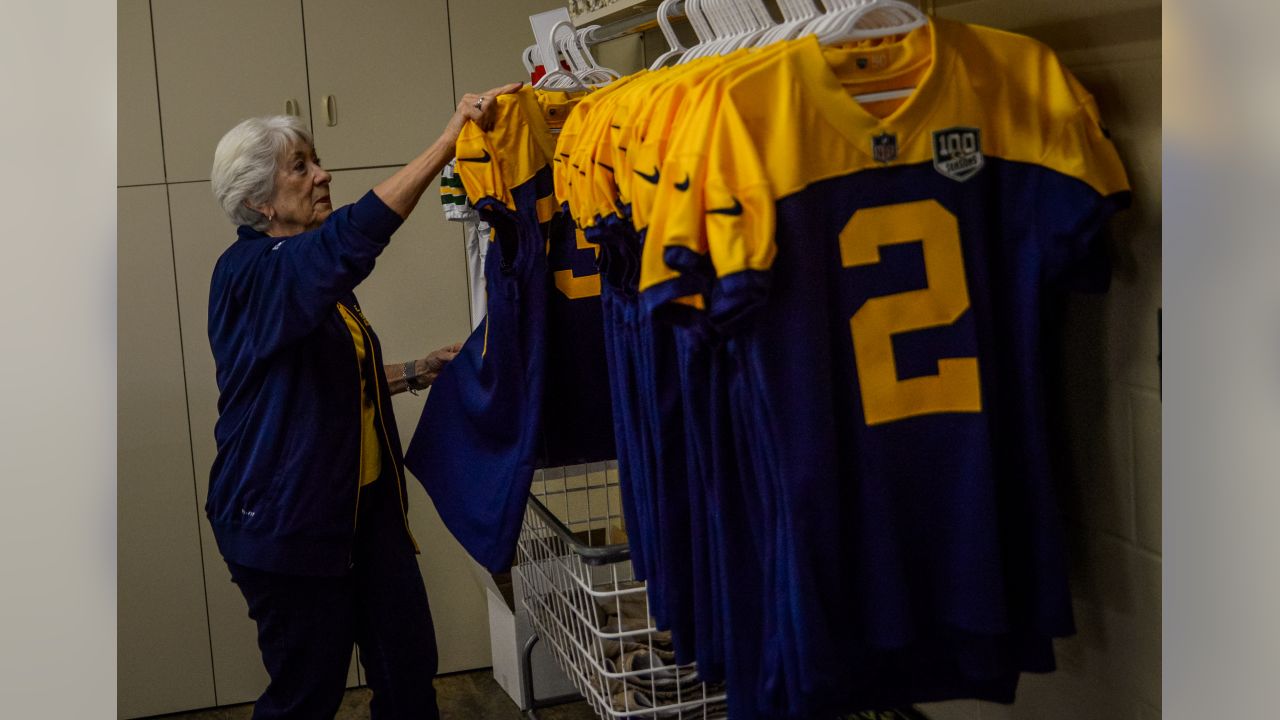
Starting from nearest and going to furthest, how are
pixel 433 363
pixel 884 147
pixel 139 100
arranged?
1. pixel 884 147
2. pixel 433 363
3. pixel 139 100

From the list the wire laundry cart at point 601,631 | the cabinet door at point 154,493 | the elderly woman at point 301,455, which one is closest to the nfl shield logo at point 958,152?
the wire laundry cart at point 601,631

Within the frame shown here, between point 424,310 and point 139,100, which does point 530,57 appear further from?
point 139,100

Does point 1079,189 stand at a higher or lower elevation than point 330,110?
lower

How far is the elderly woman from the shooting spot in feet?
7.05

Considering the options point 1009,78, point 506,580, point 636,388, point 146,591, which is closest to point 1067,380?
point 1009,78

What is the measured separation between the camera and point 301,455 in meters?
2.18

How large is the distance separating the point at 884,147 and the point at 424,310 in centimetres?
249

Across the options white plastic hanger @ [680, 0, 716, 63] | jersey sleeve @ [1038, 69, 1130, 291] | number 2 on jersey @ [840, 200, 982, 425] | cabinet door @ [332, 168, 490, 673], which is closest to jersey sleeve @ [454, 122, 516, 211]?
white plastic hanger @ [680, 0, 716, 63]

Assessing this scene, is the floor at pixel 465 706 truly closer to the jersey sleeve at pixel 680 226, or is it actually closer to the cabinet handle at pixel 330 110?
the cabinet handle at pixel 330 110

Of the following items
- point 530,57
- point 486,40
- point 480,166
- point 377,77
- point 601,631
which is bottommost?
point 601,631

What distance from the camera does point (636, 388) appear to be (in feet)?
5.23

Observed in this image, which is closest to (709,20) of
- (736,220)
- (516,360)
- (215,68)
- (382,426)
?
(736,220)
